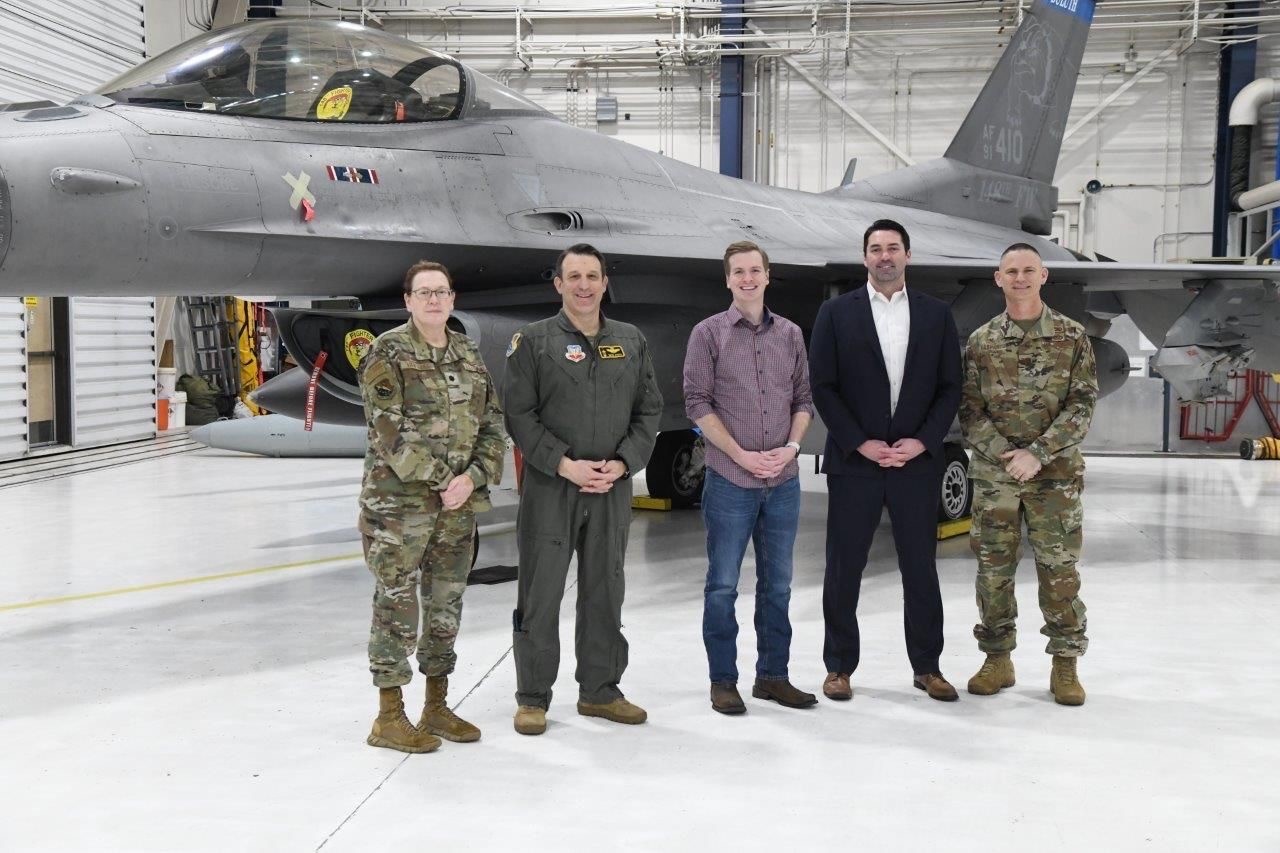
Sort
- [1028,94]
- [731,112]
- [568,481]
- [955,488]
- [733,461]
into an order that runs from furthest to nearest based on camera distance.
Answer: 1. [731,112]
2. [1028,94]
3. [955,488]
4. [733,461]
5. [568,481]

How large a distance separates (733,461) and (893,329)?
0.89 metres

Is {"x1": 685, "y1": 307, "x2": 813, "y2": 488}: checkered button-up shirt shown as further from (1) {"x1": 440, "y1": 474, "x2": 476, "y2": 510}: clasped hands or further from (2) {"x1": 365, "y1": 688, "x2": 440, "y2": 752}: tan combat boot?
(2) {"x1": 365, "y1": 688, "x2": 440, "y2": 752}: tan combat boot

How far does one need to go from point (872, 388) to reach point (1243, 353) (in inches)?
175

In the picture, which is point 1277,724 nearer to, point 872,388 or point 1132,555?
point 872,388

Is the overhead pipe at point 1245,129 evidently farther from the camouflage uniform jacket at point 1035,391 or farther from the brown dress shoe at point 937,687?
the brown dress shoe at point 937,687

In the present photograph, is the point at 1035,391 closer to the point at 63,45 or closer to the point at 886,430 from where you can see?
the point at 886,430

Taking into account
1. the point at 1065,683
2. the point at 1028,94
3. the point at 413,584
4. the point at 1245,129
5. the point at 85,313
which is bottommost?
the point at 1065,683

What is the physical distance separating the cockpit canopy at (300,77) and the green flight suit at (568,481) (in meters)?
3.01

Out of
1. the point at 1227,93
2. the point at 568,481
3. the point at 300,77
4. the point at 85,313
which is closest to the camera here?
the point at 568,481

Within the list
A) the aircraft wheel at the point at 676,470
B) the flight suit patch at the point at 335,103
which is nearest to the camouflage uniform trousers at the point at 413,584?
the flight suit patch at the point at 335,103

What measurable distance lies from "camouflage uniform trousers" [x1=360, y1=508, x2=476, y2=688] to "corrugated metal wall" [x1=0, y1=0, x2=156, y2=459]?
11306 millimetres

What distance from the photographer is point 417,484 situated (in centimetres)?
384

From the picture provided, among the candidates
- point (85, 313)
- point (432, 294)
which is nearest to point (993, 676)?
point (432, 294)

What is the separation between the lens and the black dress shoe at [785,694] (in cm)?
439
